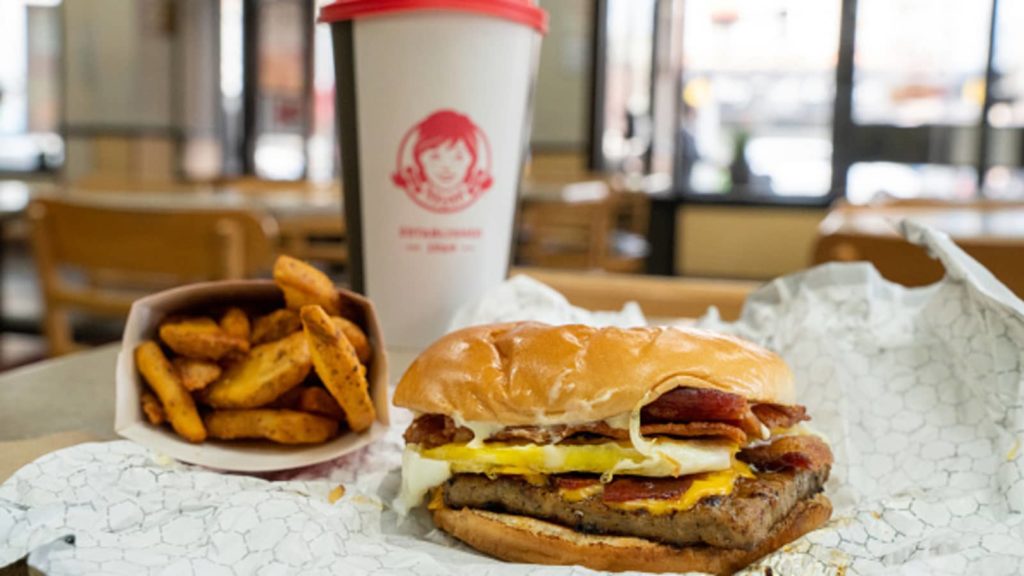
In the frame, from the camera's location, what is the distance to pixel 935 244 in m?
1.14

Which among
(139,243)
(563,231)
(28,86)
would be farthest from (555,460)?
(28,86)

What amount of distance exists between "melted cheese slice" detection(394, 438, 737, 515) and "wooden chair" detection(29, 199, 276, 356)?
1.63 metres

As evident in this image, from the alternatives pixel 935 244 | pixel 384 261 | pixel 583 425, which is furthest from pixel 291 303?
pixel 935 244

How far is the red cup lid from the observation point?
1213mm

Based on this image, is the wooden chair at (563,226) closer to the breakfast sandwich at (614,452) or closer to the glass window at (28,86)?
the breakfast sandwich at (614,452)

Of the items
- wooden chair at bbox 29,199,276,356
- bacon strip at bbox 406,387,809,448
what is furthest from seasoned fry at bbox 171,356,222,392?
wooden chair at bbox 29,199,276,356

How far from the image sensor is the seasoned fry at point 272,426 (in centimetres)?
98

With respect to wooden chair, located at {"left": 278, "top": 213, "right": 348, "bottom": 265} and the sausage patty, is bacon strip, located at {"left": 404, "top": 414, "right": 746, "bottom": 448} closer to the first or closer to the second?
the sausage patty

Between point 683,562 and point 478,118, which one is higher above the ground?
point 478,118

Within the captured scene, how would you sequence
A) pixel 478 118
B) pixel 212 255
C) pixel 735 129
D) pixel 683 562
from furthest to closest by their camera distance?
pixel 735 129
pixel 212 255
pixel 478 118
pixel 683 562

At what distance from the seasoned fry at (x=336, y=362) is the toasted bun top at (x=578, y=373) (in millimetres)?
42

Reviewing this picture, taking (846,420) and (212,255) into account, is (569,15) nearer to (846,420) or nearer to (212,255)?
(212,255)

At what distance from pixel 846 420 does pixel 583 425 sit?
0.40 meters

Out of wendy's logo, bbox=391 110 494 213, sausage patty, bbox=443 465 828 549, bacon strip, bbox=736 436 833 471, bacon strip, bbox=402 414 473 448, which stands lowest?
sausage patty, bbox=443 465 828 549
